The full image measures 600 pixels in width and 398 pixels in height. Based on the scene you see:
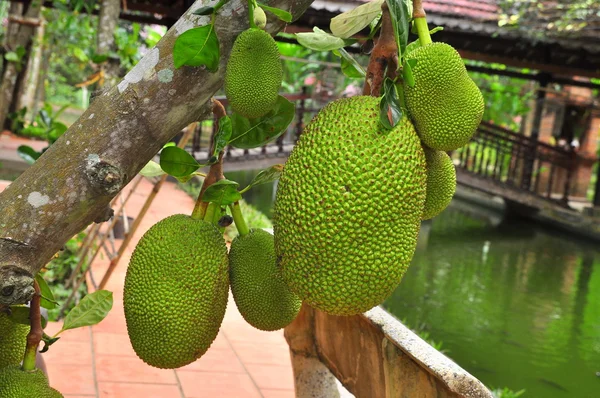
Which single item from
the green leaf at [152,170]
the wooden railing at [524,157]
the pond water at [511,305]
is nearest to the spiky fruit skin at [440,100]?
the green leaf at [152,170]

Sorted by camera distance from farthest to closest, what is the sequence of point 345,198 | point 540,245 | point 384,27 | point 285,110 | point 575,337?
point 540,245 → point 575,337 → point 285,110 → point 384,27 → point 345,198

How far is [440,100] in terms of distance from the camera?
0.83m

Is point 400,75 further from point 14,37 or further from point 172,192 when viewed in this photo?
point 14,37

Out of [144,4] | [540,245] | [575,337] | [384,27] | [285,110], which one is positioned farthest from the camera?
[540,245]

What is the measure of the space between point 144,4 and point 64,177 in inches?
287

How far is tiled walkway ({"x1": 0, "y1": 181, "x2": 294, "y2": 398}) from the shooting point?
112 inches

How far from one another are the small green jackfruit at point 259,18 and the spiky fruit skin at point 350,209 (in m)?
0.14

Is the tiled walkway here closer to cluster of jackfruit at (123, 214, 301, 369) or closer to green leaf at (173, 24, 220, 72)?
cluster of jackfruit at (123, 214, 301, 369)

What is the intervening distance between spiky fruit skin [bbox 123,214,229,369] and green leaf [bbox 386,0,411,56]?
35 cm

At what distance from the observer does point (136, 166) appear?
33.5 inches

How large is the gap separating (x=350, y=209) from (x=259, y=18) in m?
0.25

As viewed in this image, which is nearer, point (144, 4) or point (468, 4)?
point (144, 4)

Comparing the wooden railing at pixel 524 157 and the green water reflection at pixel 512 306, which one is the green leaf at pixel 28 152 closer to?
the green water reflection at pixel 512 306

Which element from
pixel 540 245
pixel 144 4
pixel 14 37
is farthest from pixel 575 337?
pixel 14 37
